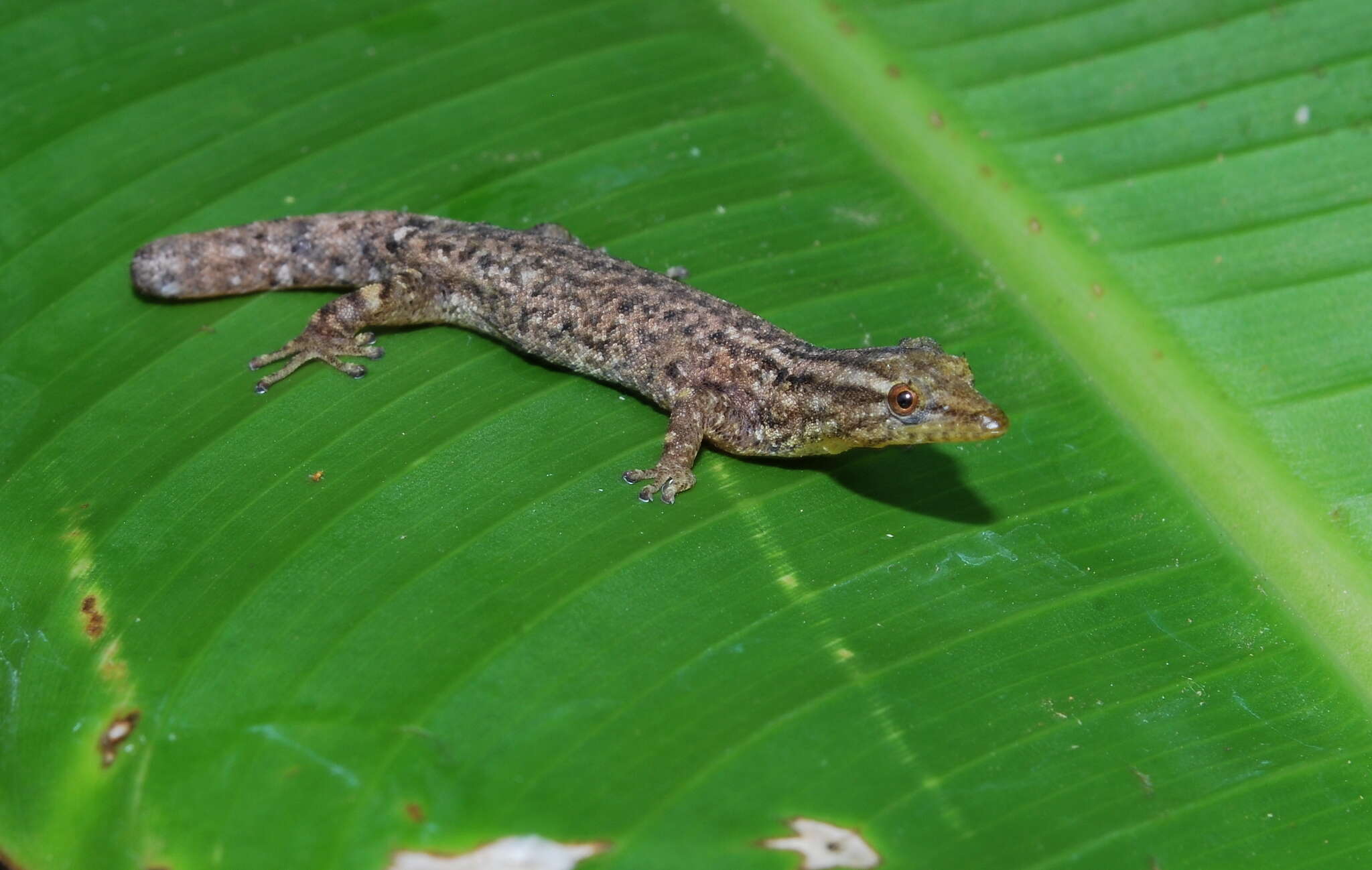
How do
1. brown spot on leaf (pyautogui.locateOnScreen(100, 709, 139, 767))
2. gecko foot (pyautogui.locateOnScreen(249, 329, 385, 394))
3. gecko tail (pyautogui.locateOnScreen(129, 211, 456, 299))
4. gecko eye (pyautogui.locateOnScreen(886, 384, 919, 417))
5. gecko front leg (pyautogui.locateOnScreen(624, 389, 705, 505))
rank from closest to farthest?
brown spot on leaf (pyautogui.locateOnScreen(100, 709, 139, 767)) → gecko eye (pyautogui.locateOnScreen(886, 384, 919, 417)) → gecko front leg (pyautogui.locateOnScreen(624, 389, 705, 505)) → gecko foot (pyautogui.locateOnScreen(249, 329, 385, 394)) → gecko tail (pyautogui.locateOnScreen(129, 211, 456, 299))

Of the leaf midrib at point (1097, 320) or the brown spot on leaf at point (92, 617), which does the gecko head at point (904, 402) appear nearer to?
the leaf midrib at point (1097, 320)

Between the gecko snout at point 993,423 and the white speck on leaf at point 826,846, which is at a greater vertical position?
the gecko snout at point 993,423

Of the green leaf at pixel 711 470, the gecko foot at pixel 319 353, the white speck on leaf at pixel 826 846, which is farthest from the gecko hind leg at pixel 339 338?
the white speck on leaf at pixel 826 846

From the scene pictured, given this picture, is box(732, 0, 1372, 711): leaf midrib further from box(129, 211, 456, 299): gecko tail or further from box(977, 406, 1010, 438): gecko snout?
box(129, 211, 456, 299): gecko tail

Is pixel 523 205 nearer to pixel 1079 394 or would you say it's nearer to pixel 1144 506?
pixel 1079 394

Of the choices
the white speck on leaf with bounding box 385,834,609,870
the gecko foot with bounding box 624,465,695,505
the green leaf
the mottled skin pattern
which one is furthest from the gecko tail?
the white speck on leaf with bounding box 385,834,609,870

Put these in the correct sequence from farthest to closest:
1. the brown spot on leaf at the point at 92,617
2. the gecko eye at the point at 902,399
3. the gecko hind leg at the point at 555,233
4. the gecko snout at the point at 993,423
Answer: the gecko hind leg at the point at 555,233 → the gecko eye at the point at 902,399 → the gecko snout at the point at 993,423 → the brown spot on leaf at the point at 92,617
